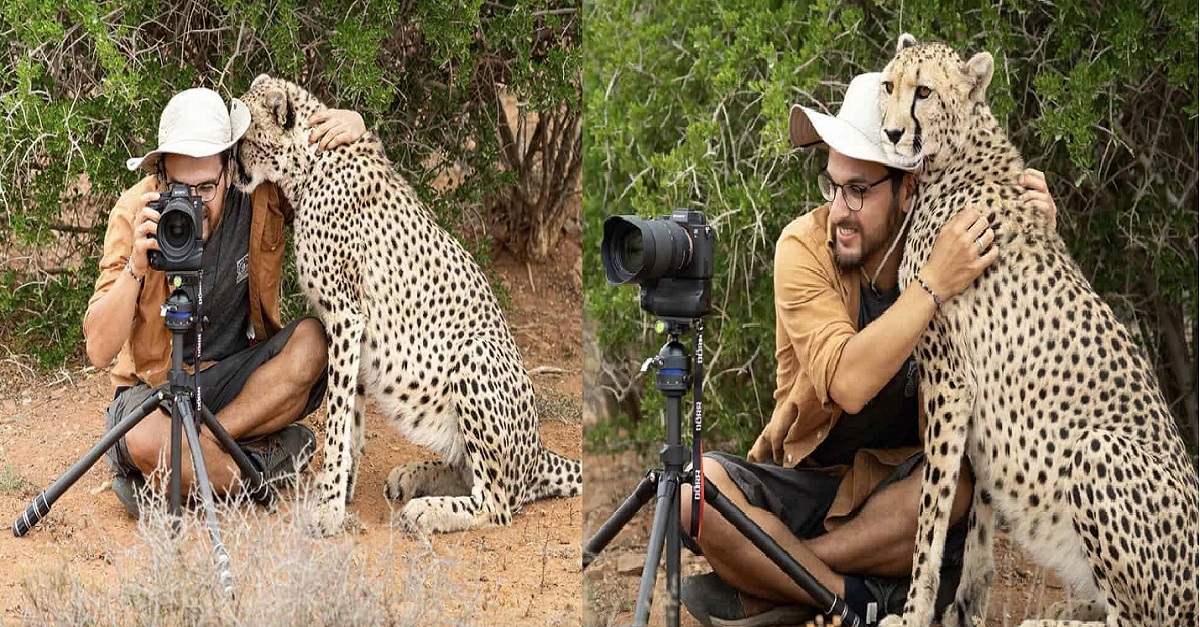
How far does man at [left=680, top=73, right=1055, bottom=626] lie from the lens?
3.01 meters

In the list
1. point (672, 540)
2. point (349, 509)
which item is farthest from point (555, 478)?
point (672, 540)

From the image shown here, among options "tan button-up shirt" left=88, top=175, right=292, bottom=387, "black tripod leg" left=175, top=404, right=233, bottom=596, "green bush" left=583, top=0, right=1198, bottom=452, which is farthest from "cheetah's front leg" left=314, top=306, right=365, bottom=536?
"green bush" left=583, top=0, right=1198, bottom=452

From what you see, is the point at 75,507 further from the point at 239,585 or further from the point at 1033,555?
the point at 1033,555

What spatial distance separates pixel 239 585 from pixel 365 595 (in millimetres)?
271

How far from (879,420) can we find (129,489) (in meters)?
2.13

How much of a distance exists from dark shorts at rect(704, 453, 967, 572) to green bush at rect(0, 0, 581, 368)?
6.31 ft

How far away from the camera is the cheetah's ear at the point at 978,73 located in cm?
306

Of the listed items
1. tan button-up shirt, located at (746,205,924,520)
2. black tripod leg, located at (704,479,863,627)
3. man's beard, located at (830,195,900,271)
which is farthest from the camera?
man's beard, located at (830,195,900,271)

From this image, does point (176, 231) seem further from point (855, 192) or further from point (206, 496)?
point (855, 192)

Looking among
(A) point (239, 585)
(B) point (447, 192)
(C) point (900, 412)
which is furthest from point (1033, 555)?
(B) point (447, 192)

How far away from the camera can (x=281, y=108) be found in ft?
13.0

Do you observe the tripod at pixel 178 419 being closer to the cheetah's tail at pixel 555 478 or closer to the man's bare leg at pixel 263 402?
the man's bare leg at pixel 263 402

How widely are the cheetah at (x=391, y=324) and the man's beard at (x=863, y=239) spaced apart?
123cm

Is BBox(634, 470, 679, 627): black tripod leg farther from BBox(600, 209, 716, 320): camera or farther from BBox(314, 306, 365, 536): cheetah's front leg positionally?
BBox(314, 306, 365, 536): cheetah's front leg
